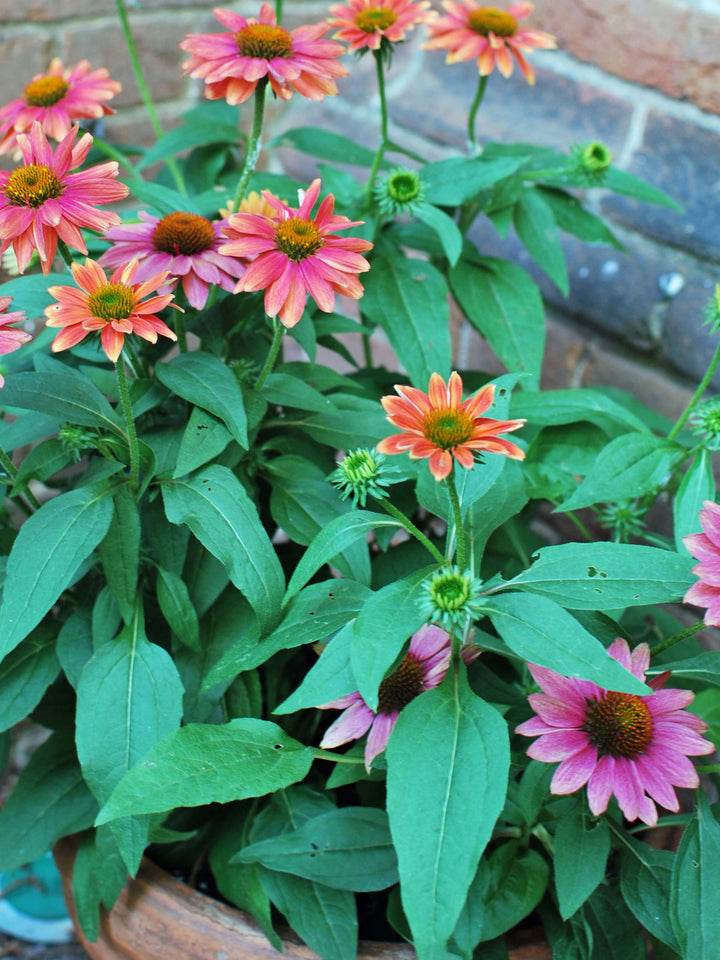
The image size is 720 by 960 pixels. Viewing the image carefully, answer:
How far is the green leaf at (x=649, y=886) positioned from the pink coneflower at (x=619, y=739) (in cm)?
7

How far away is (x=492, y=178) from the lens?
2.34 ft

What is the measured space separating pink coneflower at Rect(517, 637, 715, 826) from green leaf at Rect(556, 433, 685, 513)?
0.37 feet

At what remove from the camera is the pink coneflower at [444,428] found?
42 cm

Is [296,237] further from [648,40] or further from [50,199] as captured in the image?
[648,40]

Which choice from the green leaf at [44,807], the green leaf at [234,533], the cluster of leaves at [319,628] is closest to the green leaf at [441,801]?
the cluster of leaves at [319,628]

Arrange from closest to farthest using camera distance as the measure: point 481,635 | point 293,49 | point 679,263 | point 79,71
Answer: point 481,635
point 293,49
point 79,71
point 679,263

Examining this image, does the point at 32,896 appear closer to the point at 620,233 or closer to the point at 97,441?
the point at 97,441

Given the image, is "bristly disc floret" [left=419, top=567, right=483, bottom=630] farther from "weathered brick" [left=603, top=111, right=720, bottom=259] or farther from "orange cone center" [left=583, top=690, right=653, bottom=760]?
"weathered brick" [left=603, top=111, right=720, bottom=259]

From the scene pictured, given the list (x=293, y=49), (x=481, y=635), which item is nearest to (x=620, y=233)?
(x=293, y=49)

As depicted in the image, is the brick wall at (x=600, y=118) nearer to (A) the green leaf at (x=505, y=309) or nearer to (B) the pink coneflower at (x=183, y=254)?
(A) the green leaf at (x=505, y=309)

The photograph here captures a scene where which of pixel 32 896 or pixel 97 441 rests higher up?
pixel 97 441

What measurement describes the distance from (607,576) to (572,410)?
24 cm

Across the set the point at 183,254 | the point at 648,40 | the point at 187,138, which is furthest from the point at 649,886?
the point at 648,40

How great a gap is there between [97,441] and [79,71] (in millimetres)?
365
